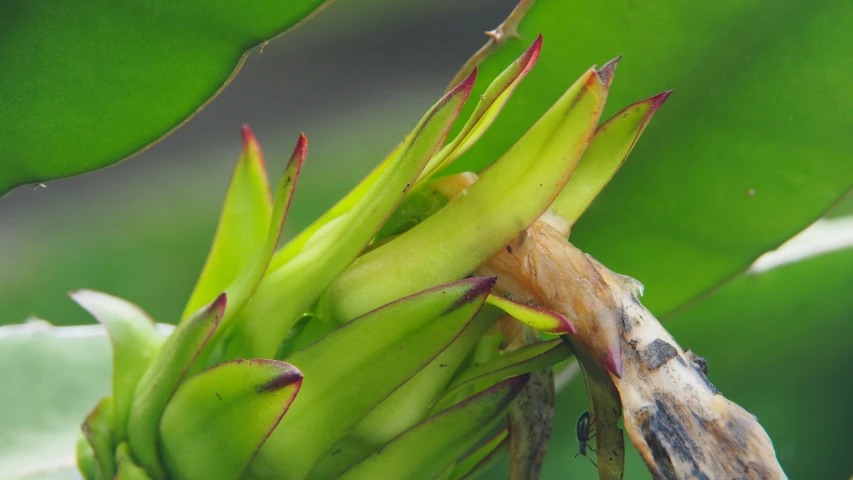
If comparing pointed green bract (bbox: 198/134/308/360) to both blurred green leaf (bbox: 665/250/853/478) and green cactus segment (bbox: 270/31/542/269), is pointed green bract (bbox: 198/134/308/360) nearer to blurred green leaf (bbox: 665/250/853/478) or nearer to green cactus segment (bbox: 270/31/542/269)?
green cactus segment (bbox: 270/31/542/269)

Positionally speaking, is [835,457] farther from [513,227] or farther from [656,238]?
[513,227]

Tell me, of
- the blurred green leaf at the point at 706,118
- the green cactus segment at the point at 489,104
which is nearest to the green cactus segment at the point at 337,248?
the green cactus segment at the point at 489,104

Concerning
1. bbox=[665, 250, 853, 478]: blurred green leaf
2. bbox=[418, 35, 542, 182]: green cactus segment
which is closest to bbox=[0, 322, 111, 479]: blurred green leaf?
bbox=[418, 35, 542, 182]: green cactus segment

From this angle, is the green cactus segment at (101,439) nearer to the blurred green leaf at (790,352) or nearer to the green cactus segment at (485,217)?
the green cactus segment at (485,217)

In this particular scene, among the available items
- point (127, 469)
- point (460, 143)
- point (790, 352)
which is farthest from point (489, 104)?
point (790, 352)

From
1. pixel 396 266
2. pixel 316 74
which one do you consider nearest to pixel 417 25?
pixel 316 74
